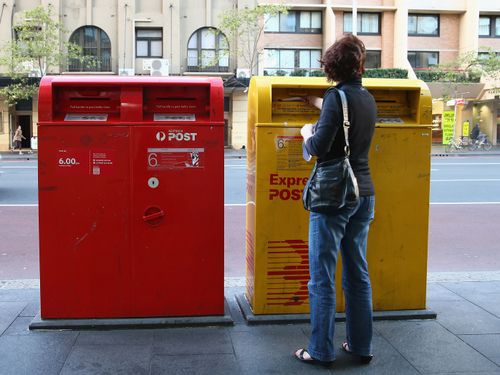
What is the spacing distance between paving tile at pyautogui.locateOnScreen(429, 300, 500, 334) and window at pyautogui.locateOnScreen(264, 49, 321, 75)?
34.7 m

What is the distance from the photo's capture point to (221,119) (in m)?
4.21

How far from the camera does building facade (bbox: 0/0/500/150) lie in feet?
114

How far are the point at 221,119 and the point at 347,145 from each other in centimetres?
115

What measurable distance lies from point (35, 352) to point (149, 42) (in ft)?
110

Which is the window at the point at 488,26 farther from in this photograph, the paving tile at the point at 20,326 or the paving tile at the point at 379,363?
the paving tile at the point at 20,326

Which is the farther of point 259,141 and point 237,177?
point 237,177

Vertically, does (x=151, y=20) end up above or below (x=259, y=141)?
above

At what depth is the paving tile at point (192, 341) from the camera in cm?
382

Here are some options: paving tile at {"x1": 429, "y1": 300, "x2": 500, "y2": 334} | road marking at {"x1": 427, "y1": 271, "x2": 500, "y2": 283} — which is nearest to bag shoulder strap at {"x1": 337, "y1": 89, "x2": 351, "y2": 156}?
paving tile at {"x1": 429, "y1": 300, "x2": 500, "y2": 334}

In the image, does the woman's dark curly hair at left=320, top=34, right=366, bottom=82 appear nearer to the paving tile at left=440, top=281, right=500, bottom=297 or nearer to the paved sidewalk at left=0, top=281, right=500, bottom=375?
the paved sidewalk at left=0, top=281, right=500, bottom=375

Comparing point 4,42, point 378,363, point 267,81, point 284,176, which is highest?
point 4,42

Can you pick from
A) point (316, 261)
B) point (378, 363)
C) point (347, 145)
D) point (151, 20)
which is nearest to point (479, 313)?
point (378, 363)

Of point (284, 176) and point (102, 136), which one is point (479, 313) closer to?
point (284, 176)

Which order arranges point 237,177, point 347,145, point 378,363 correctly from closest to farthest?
1. point 347,145
2. point 378,363
3. point 237,177
